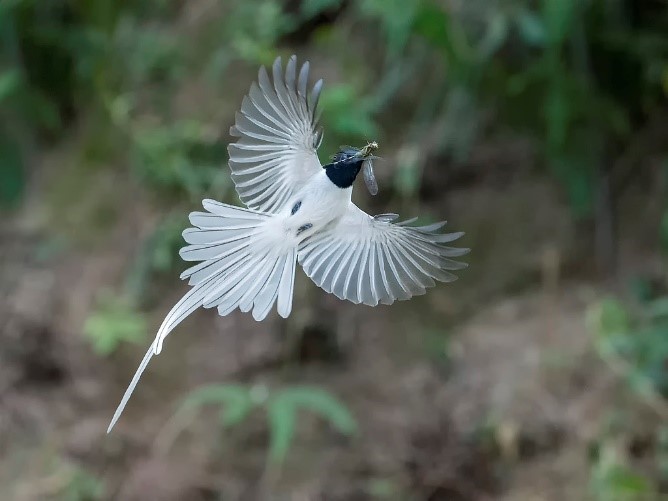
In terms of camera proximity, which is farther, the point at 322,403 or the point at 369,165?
the point at 322,403

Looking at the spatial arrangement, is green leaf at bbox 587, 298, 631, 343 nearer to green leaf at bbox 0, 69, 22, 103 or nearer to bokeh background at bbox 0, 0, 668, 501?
bokeh background at bbox 0, 0, 668, 501

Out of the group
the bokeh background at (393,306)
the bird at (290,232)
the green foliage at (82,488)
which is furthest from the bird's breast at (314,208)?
the green foliage at (82,488)

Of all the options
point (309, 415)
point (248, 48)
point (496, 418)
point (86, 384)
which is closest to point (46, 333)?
point (86, 384)

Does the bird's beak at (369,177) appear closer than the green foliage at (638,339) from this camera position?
Yes

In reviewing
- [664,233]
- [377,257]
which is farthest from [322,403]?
[377,257]

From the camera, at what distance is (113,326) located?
246 cm

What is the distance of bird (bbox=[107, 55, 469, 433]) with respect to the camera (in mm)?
856

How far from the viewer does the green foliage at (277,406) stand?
7.23 ft

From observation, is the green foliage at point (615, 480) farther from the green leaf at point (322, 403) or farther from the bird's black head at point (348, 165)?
the bird's black head at point (348, 165)

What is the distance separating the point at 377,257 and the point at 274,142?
0.19 meters

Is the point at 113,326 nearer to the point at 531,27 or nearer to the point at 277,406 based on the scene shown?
the point at 277,406

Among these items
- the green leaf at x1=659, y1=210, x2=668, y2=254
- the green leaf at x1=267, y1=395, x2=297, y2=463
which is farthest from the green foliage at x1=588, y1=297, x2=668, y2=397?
the green leaf at x1=267, y1=395, x2=297, y2=463

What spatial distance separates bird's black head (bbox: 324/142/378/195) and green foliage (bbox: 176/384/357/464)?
4.50ft

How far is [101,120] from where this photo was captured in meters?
2.84
